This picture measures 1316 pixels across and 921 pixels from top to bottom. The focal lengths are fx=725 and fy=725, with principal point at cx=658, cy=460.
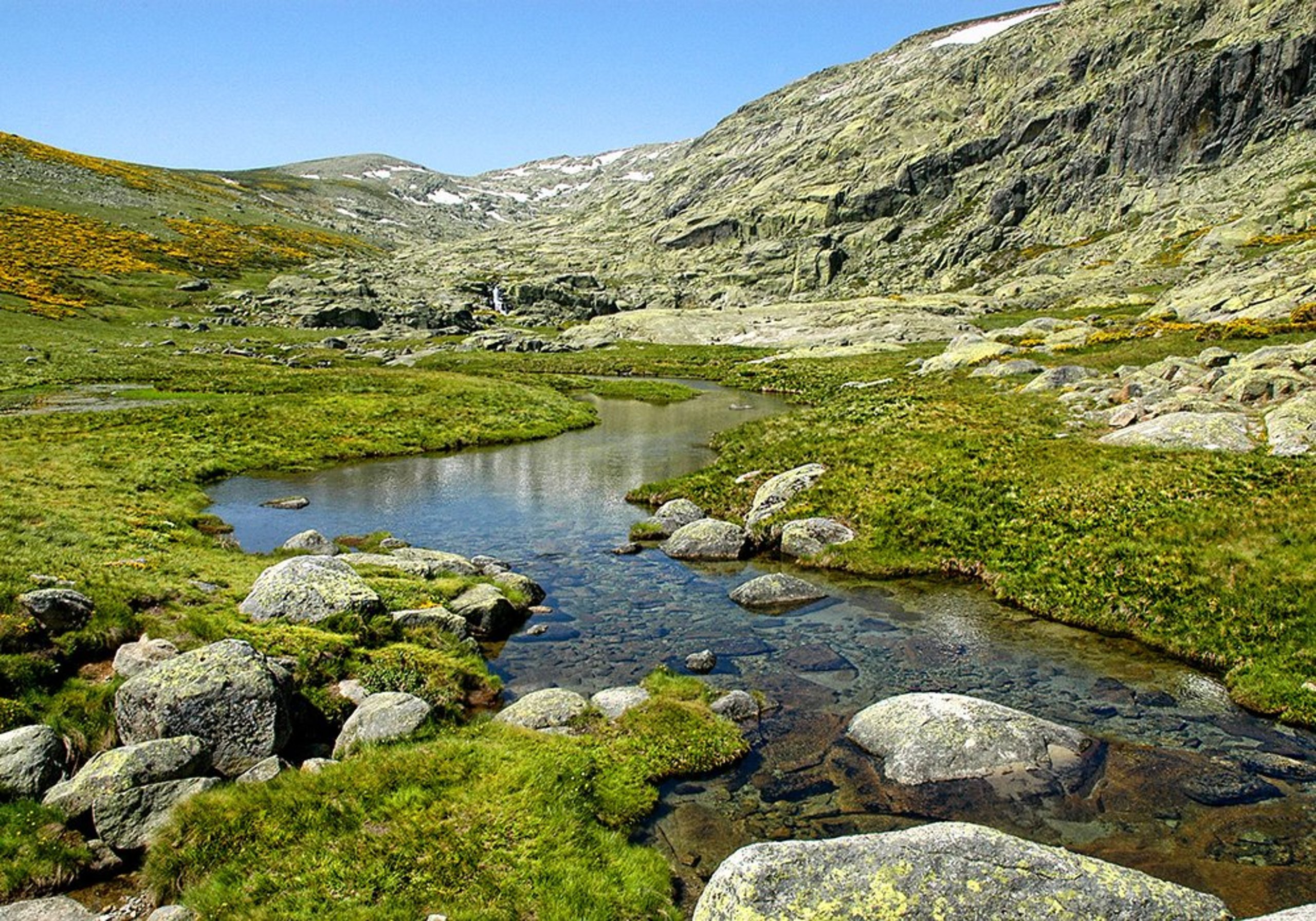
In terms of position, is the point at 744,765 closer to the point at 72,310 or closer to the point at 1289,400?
the point at 1289,400

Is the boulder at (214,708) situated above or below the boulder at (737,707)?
above

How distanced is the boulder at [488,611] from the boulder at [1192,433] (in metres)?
27.5

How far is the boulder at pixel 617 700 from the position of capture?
54.6 feet

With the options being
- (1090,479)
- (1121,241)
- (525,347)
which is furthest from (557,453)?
(1121,241)

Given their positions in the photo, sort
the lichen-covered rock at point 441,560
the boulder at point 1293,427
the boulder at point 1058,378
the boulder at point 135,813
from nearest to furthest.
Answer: the boulder at point 135,813 < the lichen-covered rock at point 441,560 < the boulder at point 1293,427 < the boulder at point 1058,378

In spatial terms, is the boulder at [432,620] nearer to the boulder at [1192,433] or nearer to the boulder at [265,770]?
the boulder at [265,770]

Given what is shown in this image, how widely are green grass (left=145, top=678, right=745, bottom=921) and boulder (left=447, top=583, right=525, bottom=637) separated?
24.7ft

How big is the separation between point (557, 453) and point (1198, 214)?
555ft

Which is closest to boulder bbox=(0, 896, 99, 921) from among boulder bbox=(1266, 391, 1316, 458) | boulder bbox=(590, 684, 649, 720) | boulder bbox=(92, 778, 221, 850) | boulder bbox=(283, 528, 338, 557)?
boulder bbox=(92, 778, 221, 850)

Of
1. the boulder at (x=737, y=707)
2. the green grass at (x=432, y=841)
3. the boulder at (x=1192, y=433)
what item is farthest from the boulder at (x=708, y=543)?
the boulder at (x=1192, y=433)

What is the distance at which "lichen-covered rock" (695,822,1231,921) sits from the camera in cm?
887

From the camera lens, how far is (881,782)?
14125 mm

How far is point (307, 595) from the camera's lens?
19734mm

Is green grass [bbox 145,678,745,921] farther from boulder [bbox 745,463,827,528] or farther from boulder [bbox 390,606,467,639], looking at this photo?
boulder [bbox 745,463,827,528]
